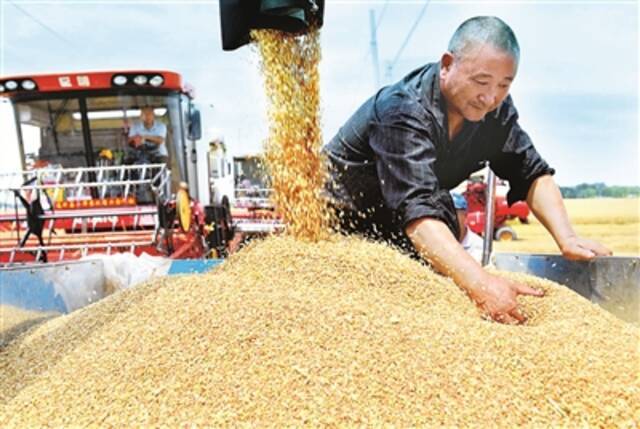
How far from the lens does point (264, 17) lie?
7.47ft

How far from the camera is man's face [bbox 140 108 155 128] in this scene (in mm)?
5941

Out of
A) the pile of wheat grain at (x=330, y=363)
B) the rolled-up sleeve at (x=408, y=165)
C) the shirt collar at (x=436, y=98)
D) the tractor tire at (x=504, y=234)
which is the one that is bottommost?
the tractor tire at (x=504, y=234)

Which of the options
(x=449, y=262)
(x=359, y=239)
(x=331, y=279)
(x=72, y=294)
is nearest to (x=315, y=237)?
(x=359, y=239)

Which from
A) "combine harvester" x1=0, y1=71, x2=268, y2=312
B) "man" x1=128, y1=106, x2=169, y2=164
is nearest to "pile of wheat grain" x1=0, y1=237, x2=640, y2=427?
"combine harvester" x1=0, y1=71, x2=268, y2=312

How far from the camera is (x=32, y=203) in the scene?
15.5 feet

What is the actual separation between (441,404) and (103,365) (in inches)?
33.2

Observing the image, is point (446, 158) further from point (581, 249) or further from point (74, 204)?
point (74, 204)

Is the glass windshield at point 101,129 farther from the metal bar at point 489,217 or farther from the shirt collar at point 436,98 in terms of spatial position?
the shirt collar at point 436,98

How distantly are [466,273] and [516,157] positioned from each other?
3.00ft

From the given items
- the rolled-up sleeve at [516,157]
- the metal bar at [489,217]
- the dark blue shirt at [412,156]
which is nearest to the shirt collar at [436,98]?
the dark blue shirt at [412,156]

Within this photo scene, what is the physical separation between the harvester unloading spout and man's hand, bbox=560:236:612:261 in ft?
4.11

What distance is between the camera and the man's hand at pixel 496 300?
191cm

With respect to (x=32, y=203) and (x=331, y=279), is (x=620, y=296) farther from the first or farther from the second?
(x=32, y=203)

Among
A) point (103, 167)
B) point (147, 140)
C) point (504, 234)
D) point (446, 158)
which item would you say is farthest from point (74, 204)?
point (504, 234)
